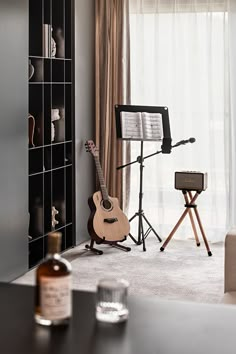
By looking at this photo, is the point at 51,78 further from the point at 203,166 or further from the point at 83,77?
the point at 203,166

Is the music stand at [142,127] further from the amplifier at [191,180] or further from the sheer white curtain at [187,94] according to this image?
the sheer white curtain at [187,94]

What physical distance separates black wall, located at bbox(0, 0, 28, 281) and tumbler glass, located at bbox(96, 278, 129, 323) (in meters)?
3.82

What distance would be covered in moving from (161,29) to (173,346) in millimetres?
6126

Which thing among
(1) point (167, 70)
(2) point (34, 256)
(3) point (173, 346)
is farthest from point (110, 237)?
(3) point (173, 346)

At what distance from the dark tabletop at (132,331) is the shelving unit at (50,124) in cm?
447

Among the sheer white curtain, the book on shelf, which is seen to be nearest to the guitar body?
the sheer white curtain

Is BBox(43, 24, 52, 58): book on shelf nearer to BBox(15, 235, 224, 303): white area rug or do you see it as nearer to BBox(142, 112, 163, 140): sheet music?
BBox(142, 112, 163, 140): sheet music

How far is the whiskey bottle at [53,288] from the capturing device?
1.79m

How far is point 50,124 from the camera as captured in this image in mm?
6832

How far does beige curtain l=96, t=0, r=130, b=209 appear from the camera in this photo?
25.0 ft

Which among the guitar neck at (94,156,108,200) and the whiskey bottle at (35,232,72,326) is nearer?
the whiskey bottle at (35,232,72,326)

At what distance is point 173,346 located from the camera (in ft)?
5.63

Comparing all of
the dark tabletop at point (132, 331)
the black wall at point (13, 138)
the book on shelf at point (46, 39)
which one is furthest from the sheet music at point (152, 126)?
the dark tabletop at point (132, 331)

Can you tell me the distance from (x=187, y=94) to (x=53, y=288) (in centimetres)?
589
